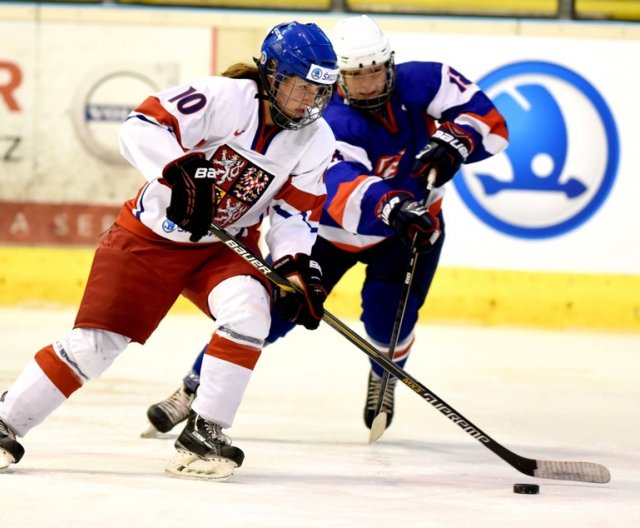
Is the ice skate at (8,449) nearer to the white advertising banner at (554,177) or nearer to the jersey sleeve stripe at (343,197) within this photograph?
the jersey sleeve stripe at (343,197)

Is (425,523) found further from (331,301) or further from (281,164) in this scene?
(331,301)

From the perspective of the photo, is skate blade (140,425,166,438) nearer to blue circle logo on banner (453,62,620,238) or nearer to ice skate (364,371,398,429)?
ice skate (364,371,398,429)

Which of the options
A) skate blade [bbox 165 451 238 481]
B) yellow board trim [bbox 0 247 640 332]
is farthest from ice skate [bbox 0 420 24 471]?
yellow board trim [bbox 0 247 640 332]

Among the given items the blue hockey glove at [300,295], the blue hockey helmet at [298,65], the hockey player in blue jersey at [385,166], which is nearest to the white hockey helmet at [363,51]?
the hockey player in blue jersey at [385,166]

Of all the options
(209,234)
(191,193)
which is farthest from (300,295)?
(191,193)

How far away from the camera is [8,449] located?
9.62ft

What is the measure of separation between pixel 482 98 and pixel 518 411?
0.99m

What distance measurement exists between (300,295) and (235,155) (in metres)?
0.34

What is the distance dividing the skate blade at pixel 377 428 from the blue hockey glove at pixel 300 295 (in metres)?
0.62

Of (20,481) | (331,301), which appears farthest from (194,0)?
(20,481)

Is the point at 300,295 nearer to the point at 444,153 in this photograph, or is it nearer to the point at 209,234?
the point at 209,234

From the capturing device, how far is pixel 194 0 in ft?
20.8

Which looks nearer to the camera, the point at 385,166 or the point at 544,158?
the point at 385,166

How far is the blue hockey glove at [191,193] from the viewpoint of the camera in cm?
288
